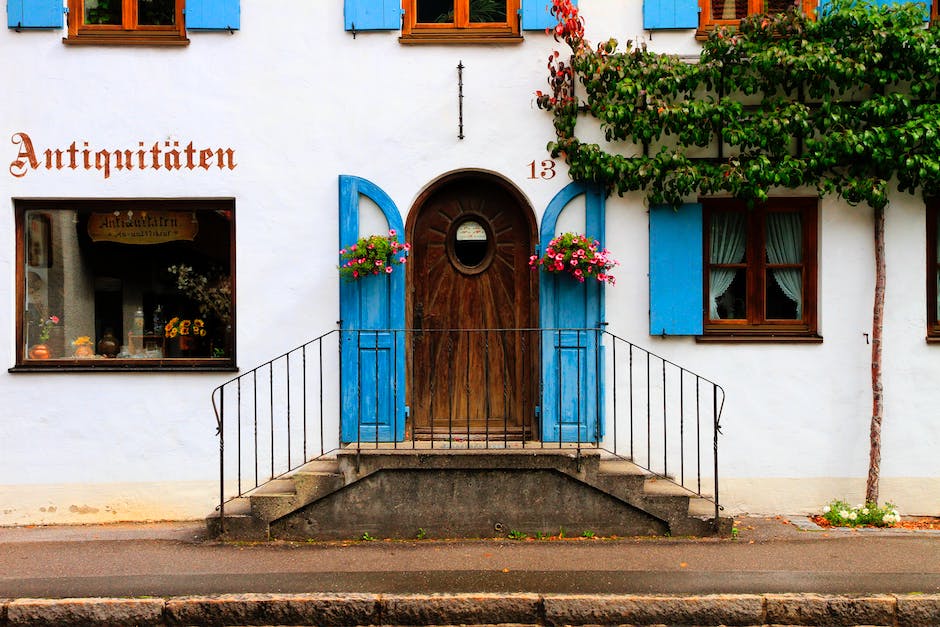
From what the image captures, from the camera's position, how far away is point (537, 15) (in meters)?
8.49

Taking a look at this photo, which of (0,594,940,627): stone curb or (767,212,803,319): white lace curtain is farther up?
(767,212,803,319): white lace curtain

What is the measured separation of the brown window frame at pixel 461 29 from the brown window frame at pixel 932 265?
384 cm

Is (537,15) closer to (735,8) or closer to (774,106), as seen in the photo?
(735,8)

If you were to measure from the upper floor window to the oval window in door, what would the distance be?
8.50ft

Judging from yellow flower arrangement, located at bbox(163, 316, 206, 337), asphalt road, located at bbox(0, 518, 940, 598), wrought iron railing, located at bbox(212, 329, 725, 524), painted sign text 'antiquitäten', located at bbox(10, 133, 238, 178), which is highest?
painted sign text 'antiquitäten', located at bbox(10, 133, 238, 178)

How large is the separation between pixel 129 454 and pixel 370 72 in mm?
3814

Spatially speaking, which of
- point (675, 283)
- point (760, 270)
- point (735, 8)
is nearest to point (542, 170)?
point (675, 283)

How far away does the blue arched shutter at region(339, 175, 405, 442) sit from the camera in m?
8.46

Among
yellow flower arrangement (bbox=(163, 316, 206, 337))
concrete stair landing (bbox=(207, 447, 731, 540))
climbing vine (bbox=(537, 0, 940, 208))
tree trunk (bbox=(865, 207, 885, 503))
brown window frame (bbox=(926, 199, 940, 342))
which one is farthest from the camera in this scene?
yellow flower arrangement (bbox=(163, 316, 206, 337))

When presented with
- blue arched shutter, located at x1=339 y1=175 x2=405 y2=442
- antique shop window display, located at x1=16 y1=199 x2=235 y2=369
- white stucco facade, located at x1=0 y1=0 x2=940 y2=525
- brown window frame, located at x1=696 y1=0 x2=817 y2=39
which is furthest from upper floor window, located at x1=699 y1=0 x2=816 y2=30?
antique shop window display, located at x1=16 y1=199 x2=235 y2=369

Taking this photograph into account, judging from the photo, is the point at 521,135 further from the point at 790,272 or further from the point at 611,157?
the point at 790,272

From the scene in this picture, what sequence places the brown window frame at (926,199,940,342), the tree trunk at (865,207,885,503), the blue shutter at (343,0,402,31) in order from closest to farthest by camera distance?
the tree trunk at (865,207,885,503) < the blue shutter at (343,0,402,31) < the brown window frame at (926,199,940,342)

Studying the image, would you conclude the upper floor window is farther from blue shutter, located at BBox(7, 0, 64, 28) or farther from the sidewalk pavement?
blue shutter, located at BBox(7, 0, 64, 28)

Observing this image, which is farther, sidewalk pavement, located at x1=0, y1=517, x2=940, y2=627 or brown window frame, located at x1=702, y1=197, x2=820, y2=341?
brown window frame, located at x1=702, y1=197, x2=820, y2=341
